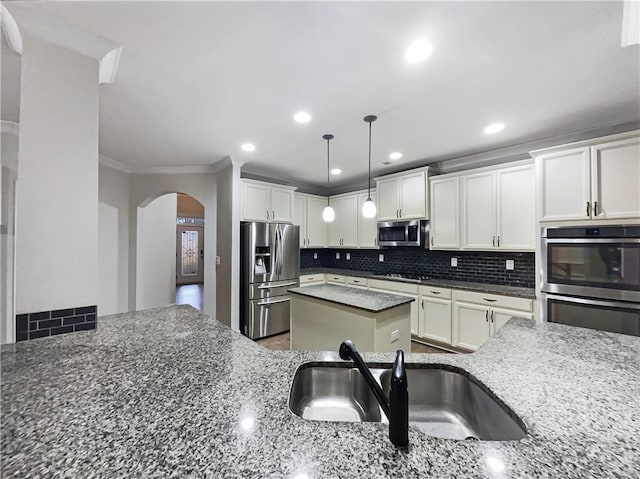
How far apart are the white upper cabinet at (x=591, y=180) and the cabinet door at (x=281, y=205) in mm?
3196

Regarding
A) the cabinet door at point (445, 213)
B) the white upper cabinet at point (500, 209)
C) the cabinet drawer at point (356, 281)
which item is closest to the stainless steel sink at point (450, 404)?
the white upper cabinet at point (500, 209)

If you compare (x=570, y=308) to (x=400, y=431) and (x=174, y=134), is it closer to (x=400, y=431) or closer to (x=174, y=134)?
(x=400, y=431)

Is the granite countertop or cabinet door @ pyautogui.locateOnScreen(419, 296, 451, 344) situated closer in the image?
the granite countertop

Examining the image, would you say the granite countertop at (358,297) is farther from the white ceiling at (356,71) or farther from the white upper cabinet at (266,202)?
the white ceiling at (356,71)

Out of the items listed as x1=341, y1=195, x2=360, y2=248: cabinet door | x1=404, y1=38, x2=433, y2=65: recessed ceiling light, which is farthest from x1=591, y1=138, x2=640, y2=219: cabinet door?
x1=341, y1=195, x2=360, y2=248: cabinet door

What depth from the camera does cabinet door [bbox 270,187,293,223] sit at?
13.7 feet

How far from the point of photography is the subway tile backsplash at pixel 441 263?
125 inches

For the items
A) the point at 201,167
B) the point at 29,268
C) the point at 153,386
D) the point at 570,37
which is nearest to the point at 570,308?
the point at 570,37

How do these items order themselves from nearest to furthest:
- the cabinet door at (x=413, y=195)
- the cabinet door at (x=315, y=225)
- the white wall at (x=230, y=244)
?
1. the white wall at (x=230, y=244)
2. the cabinet door at (x=413, y=195)
3. the cabinet door at (x=315, y=225)

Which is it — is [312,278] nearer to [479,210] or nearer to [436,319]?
[436,319]

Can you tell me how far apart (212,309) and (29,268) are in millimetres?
2936

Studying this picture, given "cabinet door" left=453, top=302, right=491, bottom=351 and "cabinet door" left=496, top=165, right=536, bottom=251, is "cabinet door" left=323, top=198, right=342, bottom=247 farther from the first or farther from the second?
"cabinet door" left=496, top=165, right=536, bottom=251

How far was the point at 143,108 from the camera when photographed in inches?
88.4

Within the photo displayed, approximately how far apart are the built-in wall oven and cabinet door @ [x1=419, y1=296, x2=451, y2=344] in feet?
3.22
